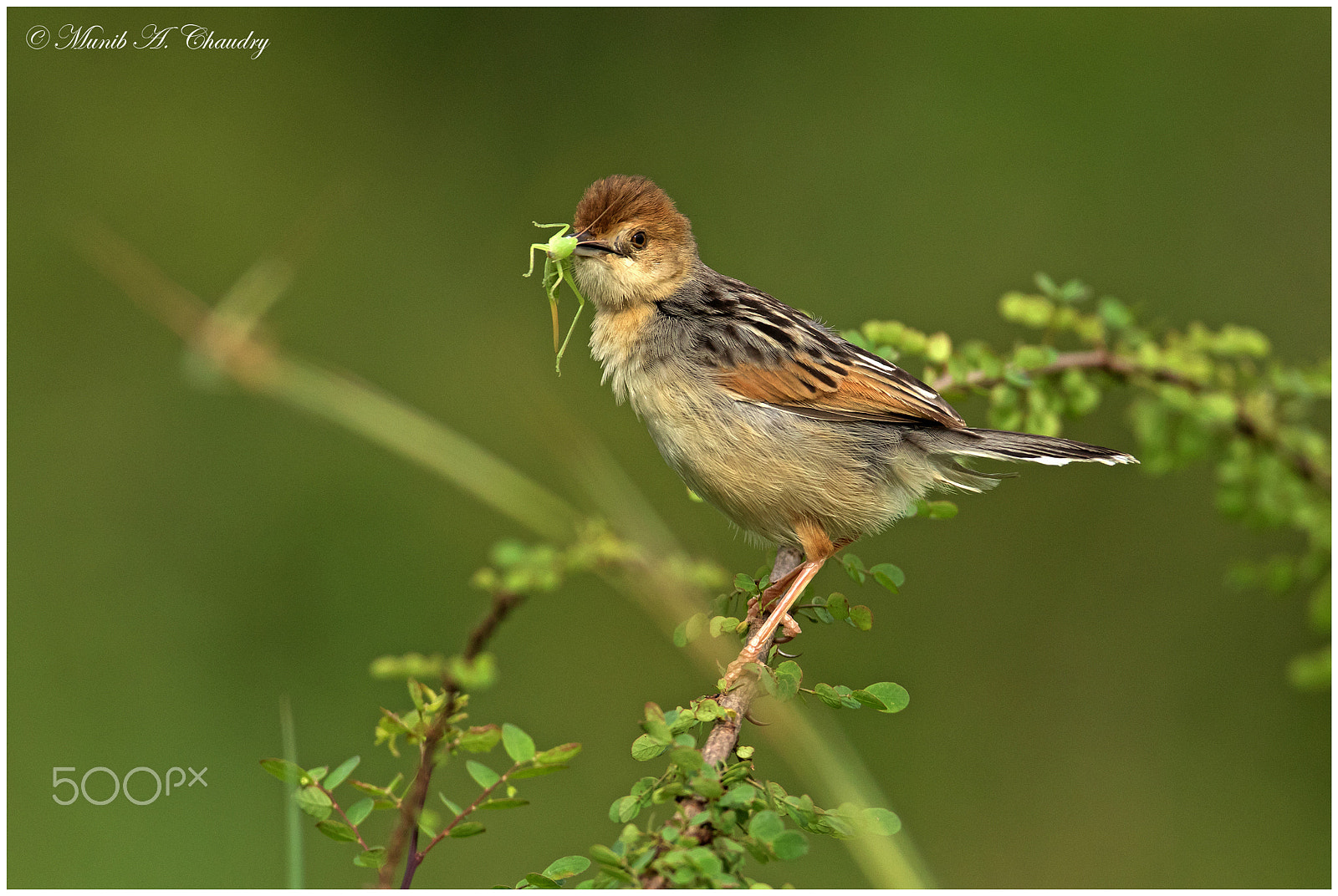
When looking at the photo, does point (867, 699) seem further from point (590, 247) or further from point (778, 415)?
point (590, 247)

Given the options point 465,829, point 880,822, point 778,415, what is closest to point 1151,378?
point 778,415

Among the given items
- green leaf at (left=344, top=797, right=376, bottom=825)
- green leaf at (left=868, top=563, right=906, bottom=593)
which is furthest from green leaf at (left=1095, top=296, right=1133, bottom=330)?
green leaf at (left=344, top=797, right=376, bottom=825)

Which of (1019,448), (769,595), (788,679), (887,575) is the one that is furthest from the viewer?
(769,595)

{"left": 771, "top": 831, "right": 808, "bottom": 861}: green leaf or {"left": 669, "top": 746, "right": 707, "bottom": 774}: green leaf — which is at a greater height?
{"left": 669, "top": 746, "right": 707, "bottom": 774}: green leaf

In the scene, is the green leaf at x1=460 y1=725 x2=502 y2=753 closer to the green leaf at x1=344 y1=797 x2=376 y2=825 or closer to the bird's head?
the green leaf at x1=344 y1=797 x2=376 y2=825

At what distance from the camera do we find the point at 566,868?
171cm

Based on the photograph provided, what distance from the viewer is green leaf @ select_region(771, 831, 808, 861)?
64.1 inches

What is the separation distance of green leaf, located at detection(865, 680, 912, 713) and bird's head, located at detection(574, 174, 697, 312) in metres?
2.04

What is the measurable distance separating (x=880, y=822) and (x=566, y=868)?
0.51 meters

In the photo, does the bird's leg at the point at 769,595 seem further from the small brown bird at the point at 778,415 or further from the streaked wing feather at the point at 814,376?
the streaked wing feather at the point at 814,376

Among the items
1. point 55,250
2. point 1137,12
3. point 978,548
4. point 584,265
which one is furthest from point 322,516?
point 1137,12

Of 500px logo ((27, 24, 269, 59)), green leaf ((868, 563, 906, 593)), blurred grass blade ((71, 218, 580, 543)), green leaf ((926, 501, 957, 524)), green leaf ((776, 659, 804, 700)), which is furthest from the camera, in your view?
500px logo ((27, 24, 269, 59))

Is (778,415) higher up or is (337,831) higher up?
(778,415)

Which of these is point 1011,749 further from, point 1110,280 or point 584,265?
point 584,265
